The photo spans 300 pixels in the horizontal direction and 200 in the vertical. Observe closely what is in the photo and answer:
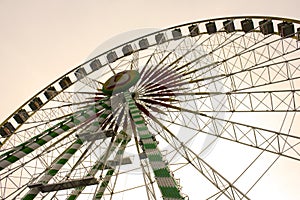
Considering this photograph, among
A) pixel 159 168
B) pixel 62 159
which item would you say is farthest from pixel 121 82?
pixel 159 168

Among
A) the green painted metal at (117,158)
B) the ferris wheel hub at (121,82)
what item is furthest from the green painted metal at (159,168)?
the ferris wheel hub at (121,82)

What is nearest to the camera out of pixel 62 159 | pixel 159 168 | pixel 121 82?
pixel 159 168

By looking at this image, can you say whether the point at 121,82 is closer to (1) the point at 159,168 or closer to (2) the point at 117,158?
(2) the point at 117,158

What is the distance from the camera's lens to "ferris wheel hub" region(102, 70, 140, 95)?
59.7 feet

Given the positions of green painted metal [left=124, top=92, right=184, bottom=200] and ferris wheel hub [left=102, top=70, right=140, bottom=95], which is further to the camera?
ferris wheel hub [left=102, top=70, right=140, bottom=95]

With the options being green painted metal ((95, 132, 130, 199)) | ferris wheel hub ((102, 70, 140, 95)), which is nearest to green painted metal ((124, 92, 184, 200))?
green painted metal ((95, 132, 130, 199))

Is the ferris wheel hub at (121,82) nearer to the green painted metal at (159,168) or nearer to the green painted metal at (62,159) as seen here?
the green painted metal at (62,159)

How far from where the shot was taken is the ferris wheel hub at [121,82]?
18.2 metres

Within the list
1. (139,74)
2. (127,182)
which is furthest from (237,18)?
(127,182)

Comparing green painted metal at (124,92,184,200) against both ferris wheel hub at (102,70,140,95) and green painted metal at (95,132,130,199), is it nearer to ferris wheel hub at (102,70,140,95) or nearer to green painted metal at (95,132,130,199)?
green painted metal at (95,132,130,199)

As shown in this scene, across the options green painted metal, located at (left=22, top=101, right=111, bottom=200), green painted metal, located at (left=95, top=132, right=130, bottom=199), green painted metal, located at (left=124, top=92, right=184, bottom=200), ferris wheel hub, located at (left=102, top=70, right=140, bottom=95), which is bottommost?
green painted metal, located at (left=95, top=132, right=130, bottom=199)

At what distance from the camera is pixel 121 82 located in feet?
60.9

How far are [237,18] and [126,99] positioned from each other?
27.5 ft

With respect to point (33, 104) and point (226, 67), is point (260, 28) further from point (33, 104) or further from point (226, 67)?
point (33, 104)
